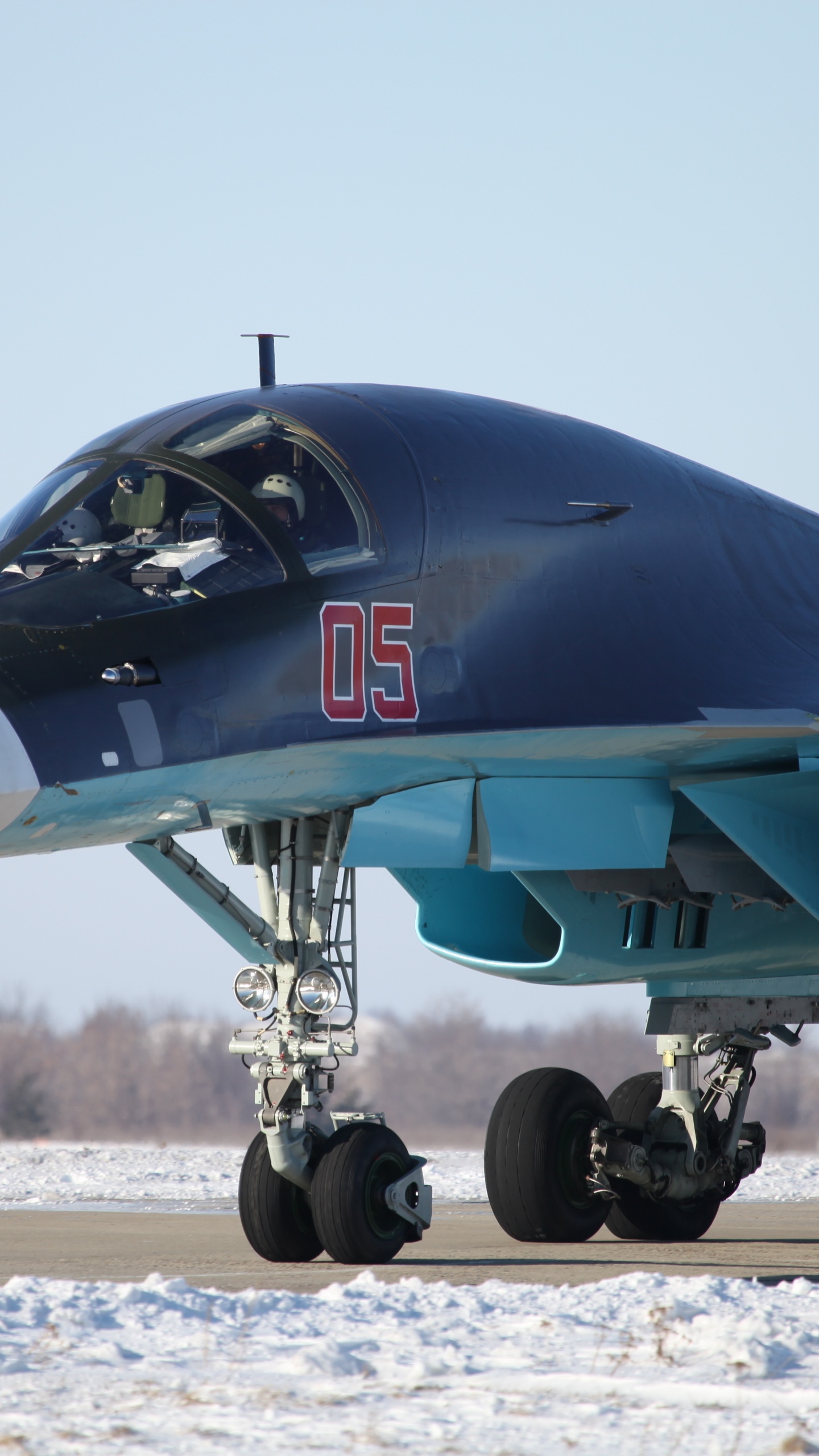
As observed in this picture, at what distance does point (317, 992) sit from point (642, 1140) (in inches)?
146

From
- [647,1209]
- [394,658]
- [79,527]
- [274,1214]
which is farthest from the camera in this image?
[647,1209]

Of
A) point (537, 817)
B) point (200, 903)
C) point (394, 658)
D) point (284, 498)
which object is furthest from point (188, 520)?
point (537, 817)

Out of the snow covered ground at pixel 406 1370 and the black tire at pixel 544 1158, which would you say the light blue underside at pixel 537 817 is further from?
the snow covered ground at pixel 406 1370

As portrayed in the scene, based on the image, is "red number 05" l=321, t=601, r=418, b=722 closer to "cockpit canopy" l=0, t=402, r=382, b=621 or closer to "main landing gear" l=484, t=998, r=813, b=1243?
"cockpit canopy" l=0, t=402, r=382, b=621

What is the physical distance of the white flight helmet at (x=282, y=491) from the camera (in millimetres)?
7258

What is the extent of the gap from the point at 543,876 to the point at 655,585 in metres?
1.66

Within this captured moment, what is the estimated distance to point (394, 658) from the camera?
743cm

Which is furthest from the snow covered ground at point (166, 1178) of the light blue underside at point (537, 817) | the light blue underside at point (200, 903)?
the light blue underside at point (200, 903)

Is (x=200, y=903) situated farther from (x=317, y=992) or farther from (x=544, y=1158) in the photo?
(x=544, y=1158)

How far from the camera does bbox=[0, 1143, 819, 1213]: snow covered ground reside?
48.8ft

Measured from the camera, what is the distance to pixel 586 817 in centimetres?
815

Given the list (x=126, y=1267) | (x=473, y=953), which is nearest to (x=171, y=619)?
(x=126, y=1267)

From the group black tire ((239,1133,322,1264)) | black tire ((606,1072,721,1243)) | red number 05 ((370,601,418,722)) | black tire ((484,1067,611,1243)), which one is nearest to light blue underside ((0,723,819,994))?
red number 05 ((370,601,418,722))

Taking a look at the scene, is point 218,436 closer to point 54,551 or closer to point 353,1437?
point 54,551
